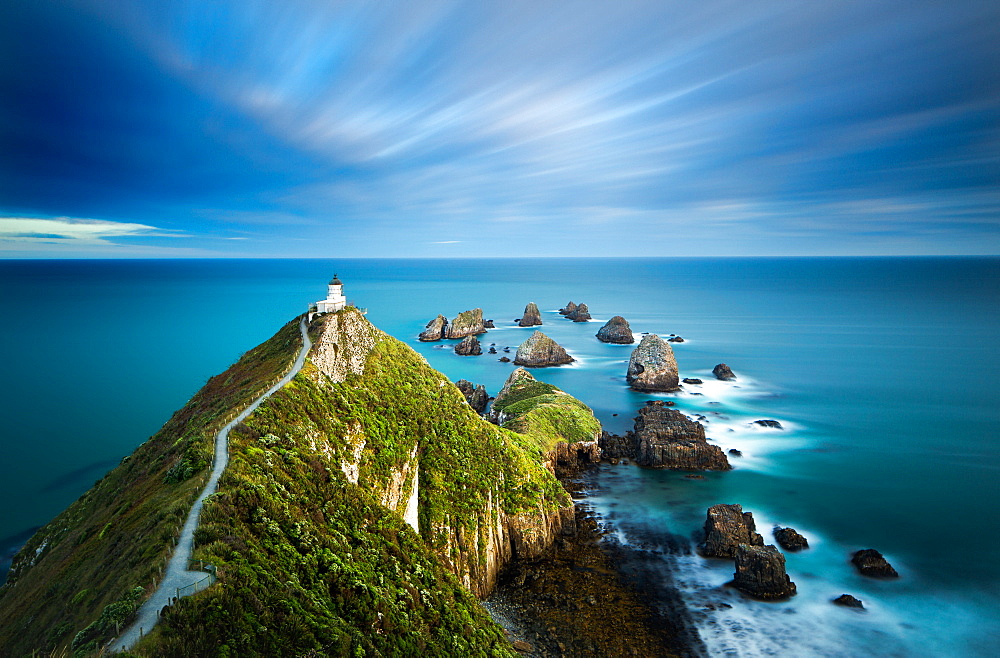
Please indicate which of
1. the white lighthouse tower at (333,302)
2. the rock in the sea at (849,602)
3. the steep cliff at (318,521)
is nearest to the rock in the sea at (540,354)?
the steep cliff at (318,521)

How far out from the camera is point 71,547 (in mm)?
23656

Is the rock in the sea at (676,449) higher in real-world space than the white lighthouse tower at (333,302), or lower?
Result: lower

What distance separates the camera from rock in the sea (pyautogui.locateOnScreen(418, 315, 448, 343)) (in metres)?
138

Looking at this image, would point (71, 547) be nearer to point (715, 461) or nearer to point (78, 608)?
point (78, 608)

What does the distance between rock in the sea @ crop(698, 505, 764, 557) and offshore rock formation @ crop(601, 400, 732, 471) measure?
49.1 ft

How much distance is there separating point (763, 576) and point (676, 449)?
22.7 m

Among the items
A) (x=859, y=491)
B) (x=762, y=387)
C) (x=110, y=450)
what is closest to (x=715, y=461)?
(x=859, y=491)

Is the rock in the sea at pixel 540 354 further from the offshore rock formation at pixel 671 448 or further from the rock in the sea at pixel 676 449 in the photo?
the rock in the sea at pixel 676 449

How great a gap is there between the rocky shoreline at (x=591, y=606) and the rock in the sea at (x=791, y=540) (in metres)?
12.8

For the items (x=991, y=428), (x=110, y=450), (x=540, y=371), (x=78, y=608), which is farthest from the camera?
(x=540, y=371)

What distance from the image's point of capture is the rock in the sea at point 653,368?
8744 centimetres

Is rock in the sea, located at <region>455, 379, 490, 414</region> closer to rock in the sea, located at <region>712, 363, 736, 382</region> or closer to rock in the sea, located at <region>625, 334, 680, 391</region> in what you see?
rock in the sea, located at <region>625, 334, 680, 391</region>

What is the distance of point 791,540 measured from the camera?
1692 inches

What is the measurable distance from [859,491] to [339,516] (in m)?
58.6
